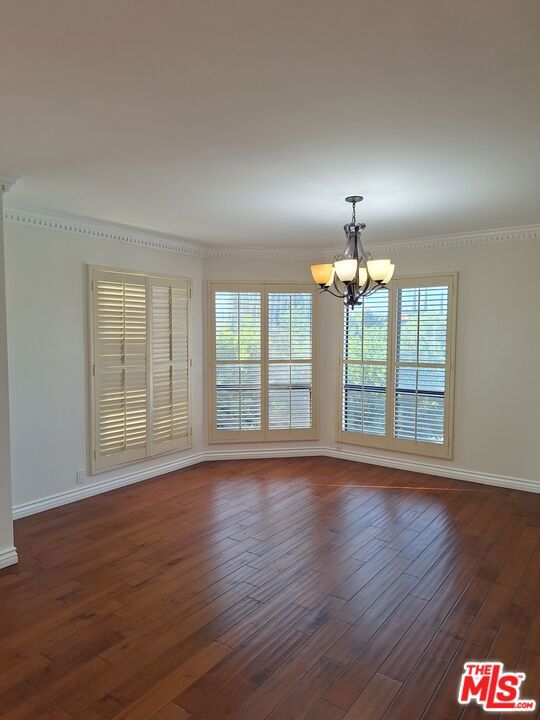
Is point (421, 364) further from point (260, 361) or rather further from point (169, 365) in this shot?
point (169, 365)

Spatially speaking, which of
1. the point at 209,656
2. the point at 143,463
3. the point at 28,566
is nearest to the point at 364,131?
the point at 209,656

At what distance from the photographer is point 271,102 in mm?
2100

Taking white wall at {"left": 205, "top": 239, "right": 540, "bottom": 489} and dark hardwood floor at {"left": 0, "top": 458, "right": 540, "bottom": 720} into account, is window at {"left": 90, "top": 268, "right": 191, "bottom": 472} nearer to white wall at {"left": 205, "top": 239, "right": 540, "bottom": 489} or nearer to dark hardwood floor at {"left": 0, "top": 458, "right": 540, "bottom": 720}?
dark hardwood floor at {"left": 0, "top": 458, "right": 540, "bottom": 720}

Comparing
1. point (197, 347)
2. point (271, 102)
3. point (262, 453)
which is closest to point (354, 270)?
point (271, 102)

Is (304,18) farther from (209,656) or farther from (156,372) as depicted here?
(156,372)

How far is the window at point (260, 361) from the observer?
5695 mm

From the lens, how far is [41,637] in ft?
8.07

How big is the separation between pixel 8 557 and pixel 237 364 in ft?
10.3

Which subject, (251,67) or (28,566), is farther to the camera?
(28,566)

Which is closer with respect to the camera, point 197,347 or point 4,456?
point 4,456

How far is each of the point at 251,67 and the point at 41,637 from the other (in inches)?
113

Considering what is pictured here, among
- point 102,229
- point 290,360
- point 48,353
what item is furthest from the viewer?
point 290,360

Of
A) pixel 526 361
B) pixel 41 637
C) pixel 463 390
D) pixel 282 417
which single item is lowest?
pixel 41 637

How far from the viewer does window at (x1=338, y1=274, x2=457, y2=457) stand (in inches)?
199
